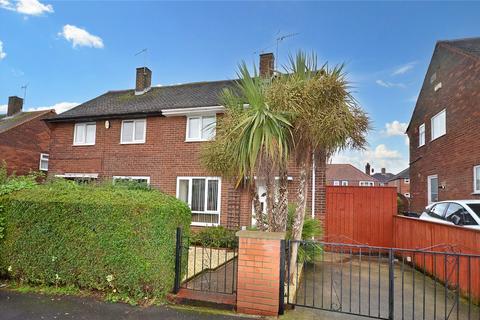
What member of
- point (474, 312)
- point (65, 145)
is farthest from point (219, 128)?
point (65, 145)

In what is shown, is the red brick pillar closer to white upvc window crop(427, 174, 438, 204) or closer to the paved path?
the paved path

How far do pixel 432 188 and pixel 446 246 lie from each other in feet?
28.8

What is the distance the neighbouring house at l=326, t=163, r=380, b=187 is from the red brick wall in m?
36.3

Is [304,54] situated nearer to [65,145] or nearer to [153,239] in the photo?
[153,239]

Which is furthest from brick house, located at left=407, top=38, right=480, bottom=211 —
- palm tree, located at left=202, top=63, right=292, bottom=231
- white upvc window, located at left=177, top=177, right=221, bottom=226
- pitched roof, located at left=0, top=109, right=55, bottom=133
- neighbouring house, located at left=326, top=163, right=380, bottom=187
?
neighbouring house, located at left=326, top=163, right=380, bottom=187

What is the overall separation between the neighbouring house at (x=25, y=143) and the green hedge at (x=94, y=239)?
608 inches

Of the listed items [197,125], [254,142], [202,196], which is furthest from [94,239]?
[197,125]

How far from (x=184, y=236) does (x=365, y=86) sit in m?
3.86

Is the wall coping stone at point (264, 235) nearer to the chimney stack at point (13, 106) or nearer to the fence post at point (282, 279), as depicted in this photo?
the fence post at point (282, 279)

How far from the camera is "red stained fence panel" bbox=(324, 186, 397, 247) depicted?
30.7 feet

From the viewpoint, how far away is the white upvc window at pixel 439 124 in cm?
1197

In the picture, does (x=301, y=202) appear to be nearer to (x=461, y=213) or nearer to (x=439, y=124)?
(x=461, y=213)

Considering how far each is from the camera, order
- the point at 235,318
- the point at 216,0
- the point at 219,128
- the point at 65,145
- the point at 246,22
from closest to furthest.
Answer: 1. the point at 235,318
2. the point at 219,128
3. the point at 216,0
4. the point at 246,22
5. the point at 65,145

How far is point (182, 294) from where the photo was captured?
4605 mm
